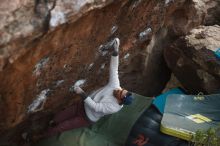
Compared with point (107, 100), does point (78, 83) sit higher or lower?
higher

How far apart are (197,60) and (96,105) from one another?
268 centimetres

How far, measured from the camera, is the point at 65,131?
19.2 ft

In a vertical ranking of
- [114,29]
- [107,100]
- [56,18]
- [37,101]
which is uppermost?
[56,18]

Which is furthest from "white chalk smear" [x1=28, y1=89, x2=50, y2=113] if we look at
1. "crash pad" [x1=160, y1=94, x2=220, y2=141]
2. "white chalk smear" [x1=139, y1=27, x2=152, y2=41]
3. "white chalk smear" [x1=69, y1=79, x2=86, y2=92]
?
"white chalk smear" [x1=139, y1=27, x2=152, y2=41]

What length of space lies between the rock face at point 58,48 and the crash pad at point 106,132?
1.32 ft

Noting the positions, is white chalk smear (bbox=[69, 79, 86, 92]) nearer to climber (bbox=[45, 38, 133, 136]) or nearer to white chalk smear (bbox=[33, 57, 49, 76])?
climber (bbox=[45, 38, 133, 136])

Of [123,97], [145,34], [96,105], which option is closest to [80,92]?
[96,105]

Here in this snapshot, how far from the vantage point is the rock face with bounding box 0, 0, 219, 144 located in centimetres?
393

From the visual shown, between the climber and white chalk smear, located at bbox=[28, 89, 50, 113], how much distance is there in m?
0.59

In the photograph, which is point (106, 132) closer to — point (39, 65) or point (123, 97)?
point (123, 97)

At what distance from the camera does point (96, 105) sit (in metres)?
5.58

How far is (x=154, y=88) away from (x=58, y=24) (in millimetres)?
4676

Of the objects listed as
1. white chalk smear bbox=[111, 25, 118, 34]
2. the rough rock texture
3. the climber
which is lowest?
the rough rock texture

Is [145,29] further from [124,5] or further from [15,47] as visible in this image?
[15,47]
